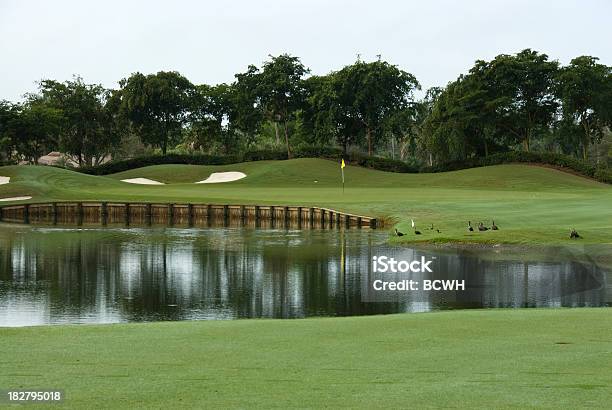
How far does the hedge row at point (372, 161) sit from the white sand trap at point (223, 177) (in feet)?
19.9

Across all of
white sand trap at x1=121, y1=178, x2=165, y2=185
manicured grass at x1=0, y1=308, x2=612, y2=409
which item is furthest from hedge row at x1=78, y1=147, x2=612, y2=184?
manicured grass at x1=0, y1=308, x2=612, y2=409

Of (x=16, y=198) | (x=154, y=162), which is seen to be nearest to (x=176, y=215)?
(x=16, y=198)

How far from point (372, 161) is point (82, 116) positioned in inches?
1590

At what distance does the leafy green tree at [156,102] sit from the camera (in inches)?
3733

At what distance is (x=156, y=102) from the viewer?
96.2 metres

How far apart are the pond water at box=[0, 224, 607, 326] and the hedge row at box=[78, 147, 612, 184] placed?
144ft

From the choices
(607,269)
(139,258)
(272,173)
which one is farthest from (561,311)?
(272,173)

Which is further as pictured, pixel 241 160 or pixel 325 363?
pixel 241 160

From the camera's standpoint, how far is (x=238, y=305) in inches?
805

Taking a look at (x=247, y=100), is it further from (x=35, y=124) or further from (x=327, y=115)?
(x=35, y=124)

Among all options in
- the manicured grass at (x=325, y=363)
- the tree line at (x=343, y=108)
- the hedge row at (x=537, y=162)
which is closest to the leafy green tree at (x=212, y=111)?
the tree line at (x=343, y=108)

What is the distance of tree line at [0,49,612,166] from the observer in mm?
84250

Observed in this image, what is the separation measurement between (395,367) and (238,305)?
1093cm

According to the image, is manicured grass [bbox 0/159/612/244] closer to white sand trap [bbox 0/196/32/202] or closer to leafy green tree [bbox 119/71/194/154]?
white sand trap [bbox 0/196/32/202]
